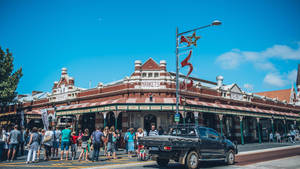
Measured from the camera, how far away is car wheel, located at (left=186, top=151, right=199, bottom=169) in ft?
32.2

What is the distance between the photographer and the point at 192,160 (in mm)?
9969

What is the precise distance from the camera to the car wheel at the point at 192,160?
980 centimetres

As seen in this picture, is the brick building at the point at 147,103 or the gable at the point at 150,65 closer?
the brick building at the point at 147,103

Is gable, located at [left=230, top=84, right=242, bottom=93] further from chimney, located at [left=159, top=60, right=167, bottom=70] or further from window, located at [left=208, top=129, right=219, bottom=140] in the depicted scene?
window, located at [left=208, top=129, right=219, bottom=140]

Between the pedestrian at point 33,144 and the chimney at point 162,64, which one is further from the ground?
the chimney at point 162,64

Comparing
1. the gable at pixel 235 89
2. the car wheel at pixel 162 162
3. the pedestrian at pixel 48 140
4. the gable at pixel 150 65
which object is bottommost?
the car wheel at pixel 162 162

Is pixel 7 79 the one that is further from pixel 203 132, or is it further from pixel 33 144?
pixel 203 132

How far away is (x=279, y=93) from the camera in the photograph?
192ft

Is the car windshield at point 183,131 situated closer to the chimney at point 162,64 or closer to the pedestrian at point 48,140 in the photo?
the pedestrian at point 48,140

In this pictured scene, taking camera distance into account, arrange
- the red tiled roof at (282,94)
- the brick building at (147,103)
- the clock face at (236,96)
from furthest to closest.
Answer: the red tiled roof at (282,94) < the clock face at (236,96) < the brick building at (147,103)

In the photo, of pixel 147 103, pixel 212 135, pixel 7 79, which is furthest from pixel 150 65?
pixel 7 79

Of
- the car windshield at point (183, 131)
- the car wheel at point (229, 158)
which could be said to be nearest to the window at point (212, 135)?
the car windshield at point (183, 131)

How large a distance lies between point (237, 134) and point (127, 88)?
17.1 m

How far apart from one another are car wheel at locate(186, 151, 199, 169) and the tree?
27.2 meters
